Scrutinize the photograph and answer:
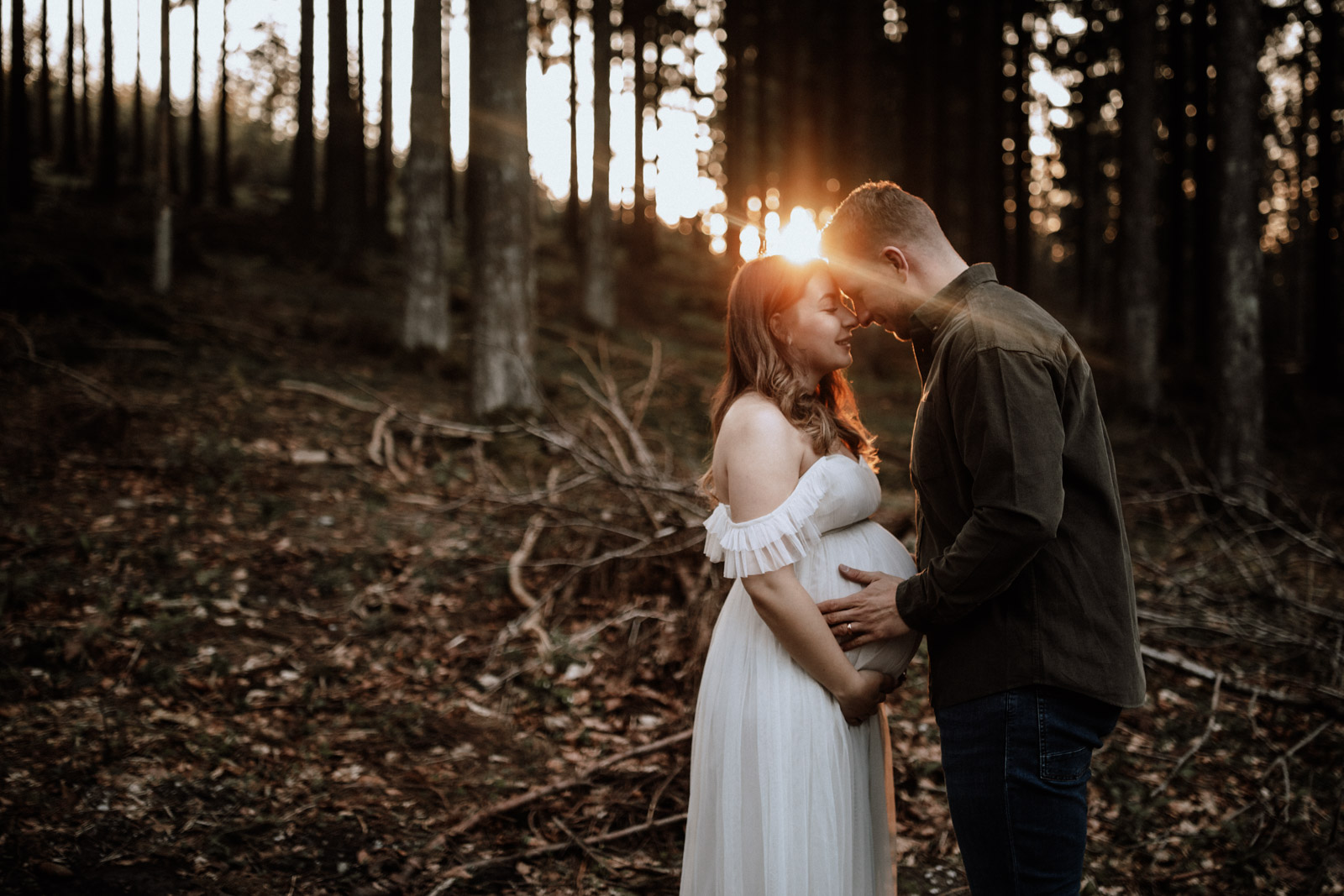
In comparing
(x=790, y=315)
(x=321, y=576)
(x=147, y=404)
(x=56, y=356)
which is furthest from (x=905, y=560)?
(x=56, y=356)

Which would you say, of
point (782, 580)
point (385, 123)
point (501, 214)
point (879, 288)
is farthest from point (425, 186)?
point (385, 123)

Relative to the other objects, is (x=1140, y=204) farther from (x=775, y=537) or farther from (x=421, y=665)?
(x=775, y=537)

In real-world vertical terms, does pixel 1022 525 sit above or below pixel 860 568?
above

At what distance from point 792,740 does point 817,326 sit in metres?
1.17

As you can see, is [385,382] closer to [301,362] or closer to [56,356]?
[301,362]

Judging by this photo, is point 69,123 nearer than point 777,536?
No

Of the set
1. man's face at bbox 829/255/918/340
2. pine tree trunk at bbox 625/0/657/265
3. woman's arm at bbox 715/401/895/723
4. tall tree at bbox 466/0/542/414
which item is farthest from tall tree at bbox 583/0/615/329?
woman's arm at bbox 715/401/895/723

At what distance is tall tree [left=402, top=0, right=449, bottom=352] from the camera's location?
1272 cm

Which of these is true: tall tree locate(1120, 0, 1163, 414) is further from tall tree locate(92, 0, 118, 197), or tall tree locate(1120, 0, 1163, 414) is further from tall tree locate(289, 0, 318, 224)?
tall tree locate(92, 0, 118, 197)

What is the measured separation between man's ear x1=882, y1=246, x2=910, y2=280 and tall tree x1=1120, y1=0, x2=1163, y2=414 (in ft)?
45.9

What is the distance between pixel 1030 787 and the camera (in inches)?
82.0

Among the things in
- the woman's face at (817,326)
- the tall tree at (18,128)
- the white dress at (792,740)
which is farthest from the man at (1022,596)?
the tall tree at (18,128)

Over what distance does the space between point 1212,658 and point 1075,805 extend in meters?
4.59

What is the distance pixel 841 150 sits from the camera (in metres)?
19.9
